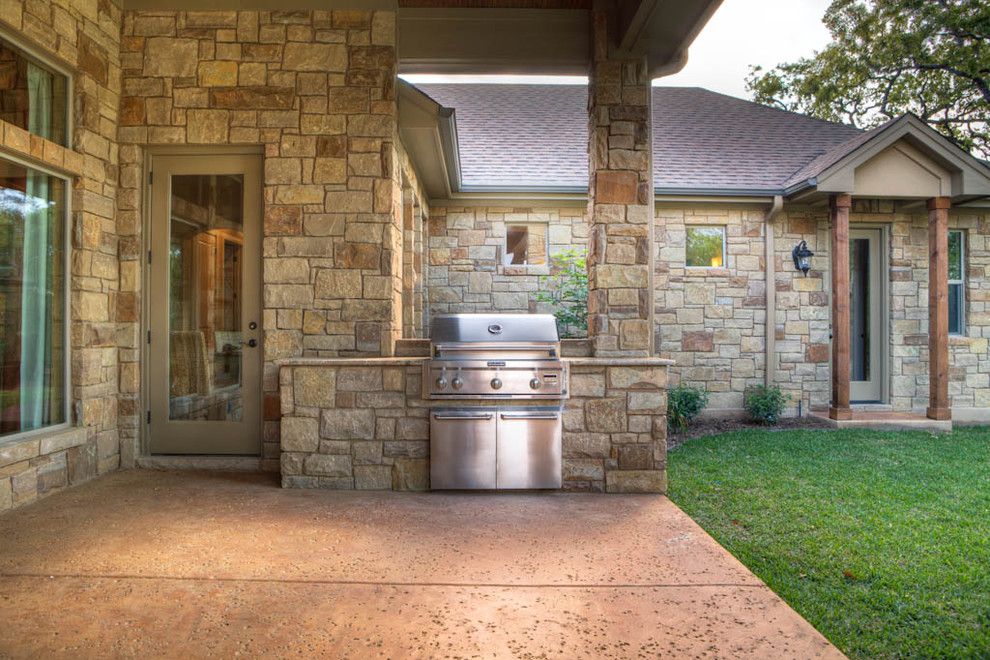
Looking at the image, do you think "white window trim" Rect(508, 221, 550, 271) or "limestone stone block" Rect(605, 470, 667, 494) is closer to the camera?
"limestone stone block" Rect(605, 470, 667, 494)

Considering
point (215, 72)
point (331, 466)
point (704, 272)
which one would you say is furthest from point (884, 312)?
point (215, 72)

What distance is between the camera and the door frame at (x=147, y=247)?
4445 mm

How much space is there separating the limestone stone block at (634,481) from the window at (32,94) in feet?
14.3

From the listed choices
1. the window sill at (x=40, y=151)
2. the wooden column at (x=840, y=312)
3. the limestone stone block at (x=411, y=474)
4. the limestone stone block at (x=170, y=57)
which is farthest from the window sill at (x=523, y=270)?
the window sill at (x=40, y=151)

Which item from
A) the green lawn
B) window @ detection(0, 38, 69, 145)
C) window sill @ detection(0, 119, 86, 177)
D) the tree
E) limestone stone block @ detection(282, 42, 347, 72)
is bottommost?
the green lawn

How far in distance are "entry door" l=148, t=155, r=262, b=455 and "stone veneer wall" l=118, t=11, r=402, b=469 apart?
15 centimetres

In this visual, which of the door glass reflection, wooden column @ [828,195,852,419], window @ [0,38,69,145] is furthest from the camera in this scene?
wooden column @ [828,195,852,419]

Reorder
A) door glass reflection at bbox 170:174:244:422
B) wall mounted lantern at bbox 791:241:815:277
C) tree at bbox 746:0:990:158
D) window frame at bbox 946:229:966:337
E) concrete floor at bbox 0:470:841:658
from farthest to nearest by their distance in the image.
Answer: tree at bbox 746:0:990:158 → window frame at bbox 946:229:966:337 → wall mounted lantern at bbox 791:241:815:277 → door glass reflection at bbox 170:174:244:422 → concrete floor at bbox 0:470:841:658

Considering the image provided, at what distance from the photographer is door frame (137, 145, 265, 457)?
4.45 metres

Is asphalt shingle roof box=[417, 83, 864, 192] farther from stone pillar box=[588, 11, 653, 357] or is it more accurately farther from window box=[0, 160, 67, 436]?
window box=[0, 160, 67, 436]

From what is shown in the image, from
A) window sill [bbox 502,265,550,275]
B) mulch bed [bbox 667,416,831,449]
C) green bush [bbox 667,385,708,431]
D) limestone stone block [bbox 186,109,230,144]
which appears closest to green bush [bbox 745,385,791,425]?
mulch bed [bbox 667,416,831,449]

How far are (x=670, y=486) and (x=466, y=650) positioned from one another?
9.00 ft

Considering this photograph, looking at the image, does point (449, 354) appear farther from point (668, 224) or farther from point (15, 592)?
A: point (668, 224)

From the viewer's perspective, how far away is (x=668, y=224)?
24.6ft
